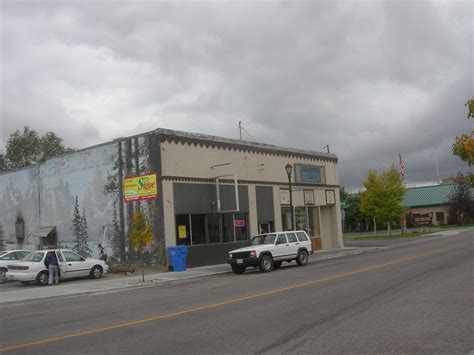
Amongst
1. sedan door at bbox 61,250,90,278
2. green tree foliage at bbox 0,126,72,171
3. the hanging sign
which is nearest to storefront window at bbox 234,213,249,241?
the hanging sign

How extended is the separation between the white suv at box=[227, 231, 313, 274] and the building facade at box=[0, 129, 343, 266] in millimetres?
4146

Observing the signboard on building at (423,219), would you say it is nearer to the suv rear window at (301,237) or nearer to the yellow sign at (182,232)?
the suv rear window at (301,237)

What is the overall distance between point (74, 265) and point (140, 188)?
516cm

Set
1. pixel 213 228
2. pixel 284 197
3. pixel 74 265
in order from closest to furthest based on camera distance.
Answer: pixel 74 265 → pixel 213 228 → pixel 284 197

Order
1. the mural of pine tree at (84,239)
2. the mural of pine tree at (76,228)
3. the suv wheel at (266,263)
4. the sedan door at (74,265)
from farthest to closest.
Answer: the mural of pine tree at (76,228) < the mural of pine tree at (84,239) < the sedan door at (74,265) < the suv wheel at (266,263)

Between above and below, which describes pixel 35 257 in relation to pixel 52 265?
above

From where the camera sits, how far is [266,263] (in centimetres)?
2147

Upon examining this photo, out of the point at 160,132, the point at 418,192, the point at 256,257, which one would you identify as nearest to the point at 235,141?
the point at 160,132

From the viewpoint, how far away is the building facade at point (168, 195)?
2516 centimetres

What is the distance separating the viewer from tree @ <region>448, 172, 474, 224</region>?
70.7 meters

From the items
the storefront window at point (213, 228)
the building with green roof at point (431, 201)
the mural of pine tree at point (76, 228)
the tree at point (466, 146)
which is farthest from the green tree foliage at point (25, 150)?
the building with green roof at point (431, 201)

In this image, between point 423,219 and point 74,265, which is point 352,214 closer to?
point 423,219

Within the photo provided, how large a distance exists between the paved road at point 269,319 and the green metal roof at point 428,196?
223 ft

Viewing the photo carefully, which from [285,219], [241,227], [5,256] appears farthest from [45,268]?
[285,219]
